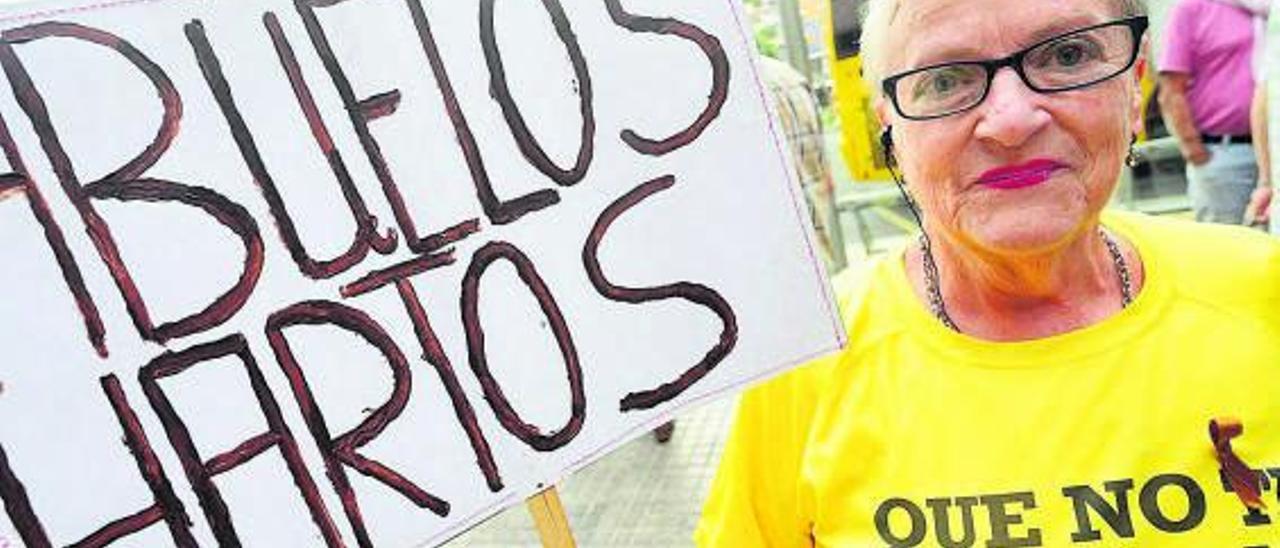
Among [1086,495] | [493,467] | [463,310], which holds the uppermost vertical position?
[463,310]

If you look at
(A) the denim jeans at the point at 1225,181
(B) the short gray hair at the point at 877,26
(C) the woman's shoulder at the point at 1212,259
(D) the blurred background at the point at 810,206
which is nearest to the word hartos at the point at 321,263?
(B) the short gray hair at the point at 877,26

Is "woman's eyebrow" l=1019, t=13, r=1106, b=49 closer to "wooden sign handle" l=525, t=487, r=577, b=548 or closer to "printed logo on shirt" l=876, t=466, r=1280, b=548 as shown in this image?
"printed logo on shirt" l=876, t=466, r=1280, b=548

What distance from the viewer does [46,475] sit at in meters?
0.80

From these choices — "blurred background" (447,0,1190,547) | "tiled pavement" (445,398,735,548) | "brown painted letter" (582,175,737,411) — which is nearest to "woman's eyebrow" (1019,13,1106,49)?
"brown painted letter" (582,175,737,411)

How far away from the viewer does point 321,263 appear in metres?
0.91

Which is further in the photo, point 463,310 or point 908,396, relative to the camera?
point 908,396

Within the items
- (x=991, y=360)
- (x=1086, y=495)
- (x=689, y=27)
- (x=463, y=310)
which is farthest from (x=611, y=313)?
(x=1086, y=495)

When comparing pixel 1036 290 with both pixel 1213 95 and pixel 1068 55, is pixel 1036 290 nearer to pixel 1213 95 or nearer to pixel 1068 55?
pixel 1068 55

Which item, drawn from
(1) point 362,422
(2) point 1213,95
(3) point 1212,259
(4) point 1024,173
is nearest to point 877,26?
(4) point 1024,173

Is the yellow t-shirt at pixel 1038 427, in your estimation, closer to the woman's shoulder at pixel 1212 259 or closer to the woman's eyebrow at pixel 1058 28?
the woman's shoulder at pixel 1212 259

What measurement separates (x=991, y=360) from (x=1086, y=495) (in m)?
0.17

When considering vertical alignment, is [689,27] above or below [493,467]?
above

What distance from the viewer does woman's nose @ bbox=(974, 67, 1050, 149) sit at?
99cm

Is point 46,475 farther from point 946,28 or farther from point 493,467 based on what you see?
point 946,28
